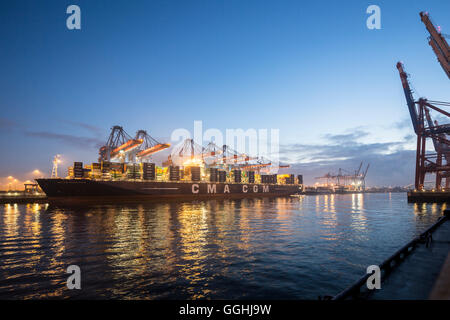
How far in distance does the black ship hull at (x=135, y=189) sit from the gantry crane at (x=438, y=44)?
5693 cm

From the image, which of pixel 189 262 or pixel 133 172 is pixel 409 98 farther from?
pixel 133 172

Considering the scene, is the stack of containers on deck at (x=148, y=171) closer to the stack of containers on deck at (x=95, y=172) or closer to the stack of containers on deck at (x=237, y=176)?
the stack of containers on deck at (x=95, y=172)

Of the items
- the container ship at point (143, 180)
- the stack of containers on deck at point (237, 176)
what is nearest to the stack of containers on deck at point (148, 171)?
the container ship at point (143, 180)

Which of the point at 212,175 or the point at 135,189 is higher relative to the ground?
the point at 212,175

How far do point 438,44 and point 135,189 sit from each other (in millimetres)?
66988

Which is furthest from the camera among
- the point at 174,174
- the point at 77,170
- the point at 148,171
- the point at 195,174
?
the point at 195,174

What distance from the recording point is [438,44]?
41.8 m

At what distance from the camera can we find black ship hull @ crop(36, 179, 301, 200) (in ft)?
160

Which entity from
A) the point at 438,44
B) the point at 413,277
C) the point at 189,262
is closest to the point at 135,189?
the point at 189,262

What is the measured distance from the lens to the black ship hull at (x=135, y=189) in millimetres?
48812

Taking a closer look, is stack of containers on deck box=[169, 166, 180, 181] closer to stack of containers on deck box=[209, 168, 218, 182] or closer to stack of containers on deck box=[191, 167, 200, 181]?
stack of containers on deck box=[191, 167, 200, 181]

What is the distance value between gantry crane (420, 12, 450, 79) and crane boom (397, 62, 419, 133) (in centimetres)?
1438
